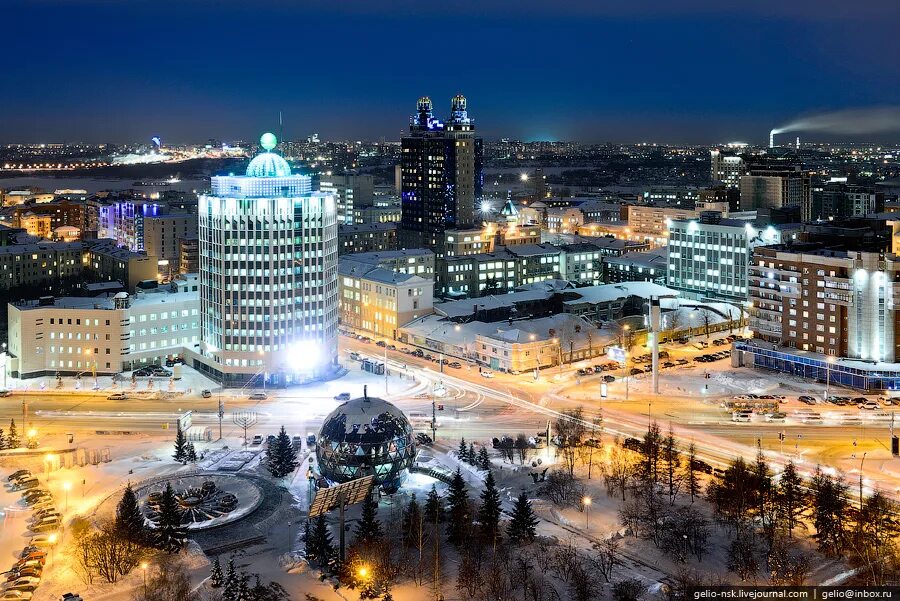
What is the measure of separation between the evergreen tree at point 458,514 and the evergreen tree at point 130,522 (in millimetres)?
12722

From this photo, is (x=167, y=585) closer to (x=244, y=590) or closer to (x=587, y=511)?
(x=244, y=590)

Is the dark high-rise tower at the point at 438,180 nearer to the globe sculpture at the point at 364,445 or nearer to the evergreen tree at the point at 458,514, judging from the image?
the globe sculpture at the point at 364,445

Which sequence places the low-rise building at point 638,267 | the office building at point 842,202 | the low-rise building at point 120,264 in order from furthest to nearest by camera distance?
the office building at point 842,202 < the low-rise building at point 120,264 < the low-rise building at point 638,267

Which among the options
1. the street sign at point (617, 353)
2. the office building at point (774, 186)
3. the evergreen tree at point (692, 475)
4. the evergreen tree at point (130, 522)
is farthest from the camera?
the office building at point (774, 186)

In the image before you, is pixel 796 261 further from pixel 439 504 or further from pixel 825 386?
pixel 439 504

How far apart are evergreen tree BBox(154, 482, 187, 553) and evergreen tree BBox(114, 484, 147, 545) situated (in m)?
0.67

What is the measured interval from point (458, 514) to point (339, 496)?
5.11 meters

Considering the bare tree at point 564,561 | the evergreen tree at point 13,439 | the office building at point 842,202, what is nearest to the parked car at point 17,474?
the evergreen tree at point 13,439

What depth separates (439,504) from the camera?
43438mm

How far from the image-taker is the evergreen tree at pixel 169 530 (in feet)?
131

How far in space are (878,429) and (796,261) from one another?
17.6 meters

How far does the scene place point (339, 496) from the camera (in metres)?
39.7

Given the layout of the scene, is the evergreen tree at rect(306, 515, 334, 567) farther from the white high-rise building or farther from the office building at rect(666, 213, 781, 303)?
the office building at rect(666, 213, 781, 303)

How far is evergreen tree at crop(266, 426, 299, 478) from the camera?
48812 millimetres
